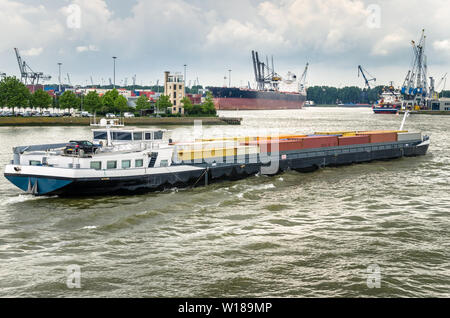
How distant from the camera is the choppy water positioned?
52.2ft

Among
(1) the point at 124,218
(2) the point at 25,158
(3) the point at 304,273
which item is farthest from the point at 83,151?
(3) the point at 304,273

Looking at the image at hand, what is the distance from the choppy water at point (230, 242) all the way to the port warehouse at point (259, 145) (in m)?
3.13

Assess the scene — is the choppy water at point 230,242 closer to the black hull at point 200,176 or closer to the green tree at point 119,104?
the black hull at point 200,176

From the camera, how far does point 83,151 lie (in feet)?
93.9

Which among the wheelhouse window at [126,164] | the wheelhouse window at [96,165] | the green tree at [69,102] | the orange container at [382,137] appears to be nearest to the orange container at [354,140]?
the orange container at [382,137]

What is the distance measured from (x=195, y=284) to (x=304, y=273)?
4.41 m

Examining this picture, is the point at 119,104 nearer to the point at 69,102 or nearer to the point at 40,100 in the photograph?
the point at 69,102

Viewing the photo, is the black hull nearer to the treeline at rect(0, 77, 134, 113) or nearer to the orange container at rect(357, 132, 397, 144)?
the orange container at rect(357, 132, 397, 144)

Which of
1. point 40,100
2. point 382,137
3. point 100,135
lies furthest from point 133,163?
point 40,100

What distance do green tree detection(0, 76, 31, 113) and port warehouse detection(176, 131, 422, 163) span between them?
80.6 metres

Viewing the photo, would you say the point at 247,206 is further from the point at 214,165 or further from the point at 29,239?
the point at 29,239

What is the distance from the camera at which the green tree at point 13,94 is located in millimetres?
104688

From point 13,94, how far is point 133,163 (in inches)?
3570

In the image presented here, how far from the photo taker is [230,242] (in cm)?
2031
